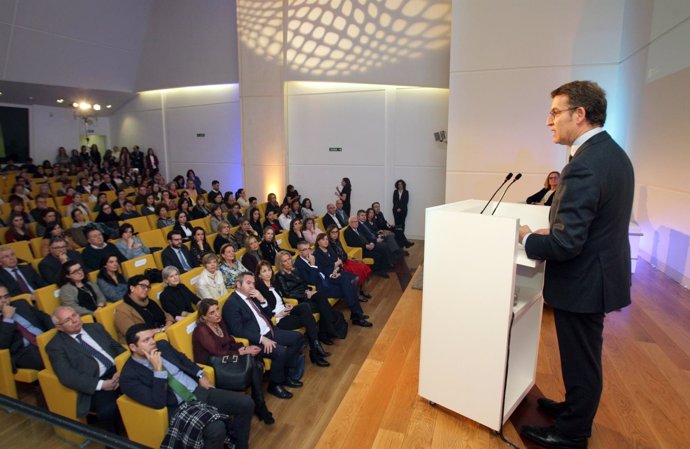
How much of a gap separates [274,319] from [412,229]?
5893mm

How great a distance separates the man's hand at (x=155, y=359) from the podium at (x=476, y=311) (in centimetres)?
169

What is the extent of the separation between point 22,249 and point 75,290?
1936 mm

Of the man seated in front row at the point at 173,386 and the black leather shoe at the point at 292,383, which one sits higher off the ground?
the man seated in front row at the point at 173,386

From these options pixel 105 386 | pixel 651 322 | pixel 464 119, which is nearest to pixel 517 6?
pixel 464 119

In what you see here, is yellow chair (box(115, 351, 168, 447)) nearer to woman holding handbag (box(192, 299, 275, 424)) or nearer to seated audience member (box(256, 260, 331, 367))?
woman holding handbag (box(192, 299, 275, 424))

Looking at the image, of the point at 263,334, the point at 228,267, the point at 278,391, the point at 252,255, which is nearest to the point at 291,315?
the point at 263,334

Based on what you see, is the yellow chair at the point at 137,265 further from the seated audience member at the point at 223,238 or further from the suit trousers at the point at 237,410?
the suit trousers at the point at 237,410

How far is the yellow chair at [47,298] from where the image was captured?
12.3ft

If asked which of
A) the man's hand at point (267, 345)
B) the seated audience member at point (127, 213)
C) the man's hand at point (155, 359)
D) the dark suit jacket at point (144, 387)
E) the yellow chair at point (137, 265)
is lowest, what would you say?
the man's hand at point (267, 345)

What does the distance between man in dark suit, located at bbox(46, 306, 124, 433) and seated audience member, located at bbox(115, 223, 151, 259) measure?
2.40m

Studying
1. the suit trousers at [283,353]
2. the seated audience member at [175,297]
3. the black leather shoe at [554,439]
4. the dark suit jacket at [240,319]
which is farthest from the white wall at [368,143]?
the black leather shoe at [554,439]

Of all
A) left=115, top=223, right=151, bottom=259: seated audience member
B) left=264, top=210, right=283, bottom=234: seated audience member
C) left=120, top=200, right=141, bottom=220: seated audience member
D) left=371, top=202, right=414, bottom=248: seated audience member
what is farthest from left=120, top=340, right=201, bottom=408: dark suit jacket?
left=371, top=202, right=414, bottom=248: seated audience member

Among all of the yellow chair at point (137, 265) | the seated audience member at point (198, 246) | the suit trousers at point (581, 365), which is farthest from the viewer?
the seated audience member at point (198, 246)

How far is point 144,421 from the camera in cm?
267
